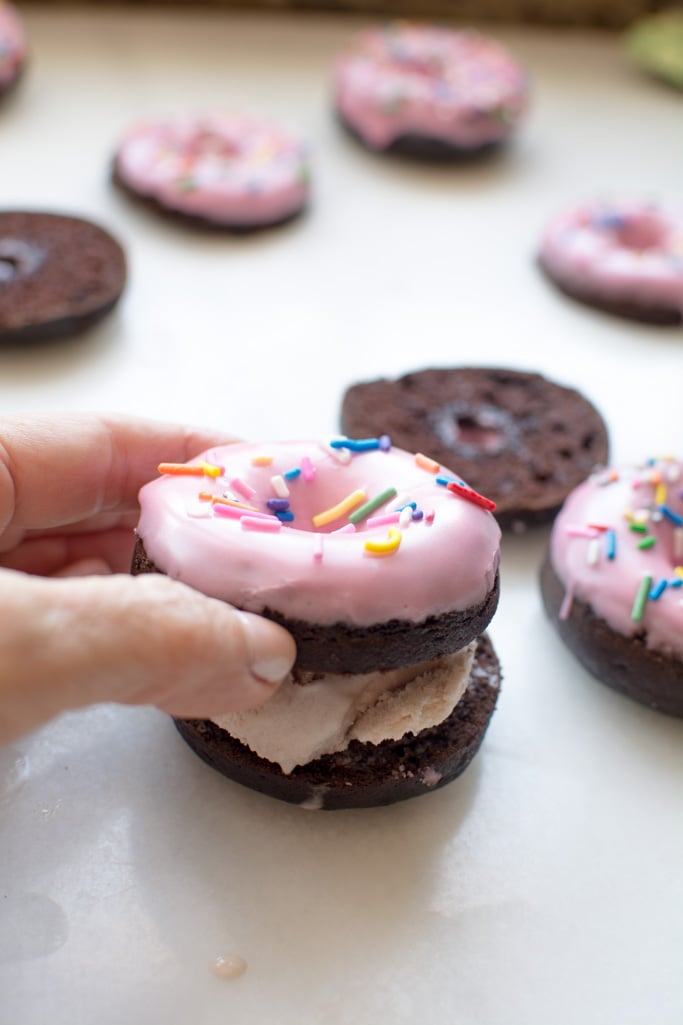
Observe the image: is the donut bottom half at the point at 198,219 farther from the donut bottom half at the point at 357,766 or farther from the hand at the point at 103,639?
the donut bottom half at the point at 357,766

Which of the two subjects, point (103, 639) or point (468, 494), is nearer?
point (103, 639)

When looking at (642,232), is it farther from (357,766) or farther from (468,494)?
(357,766)

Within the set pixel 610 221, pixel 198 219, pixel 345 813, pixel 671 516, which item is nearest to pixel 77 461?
pixel 345 813

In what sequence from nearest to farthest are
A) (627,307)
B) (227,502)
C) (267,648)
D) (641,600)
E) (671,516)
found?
(267,648)
(227,502)
(641,600)
(671,516)
(627,307)

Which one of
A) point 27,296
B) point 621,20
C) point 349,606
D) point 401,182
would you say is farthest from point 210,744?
point 621,20

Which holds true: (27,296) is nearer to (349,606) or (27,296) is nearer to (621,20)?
(349,606)
